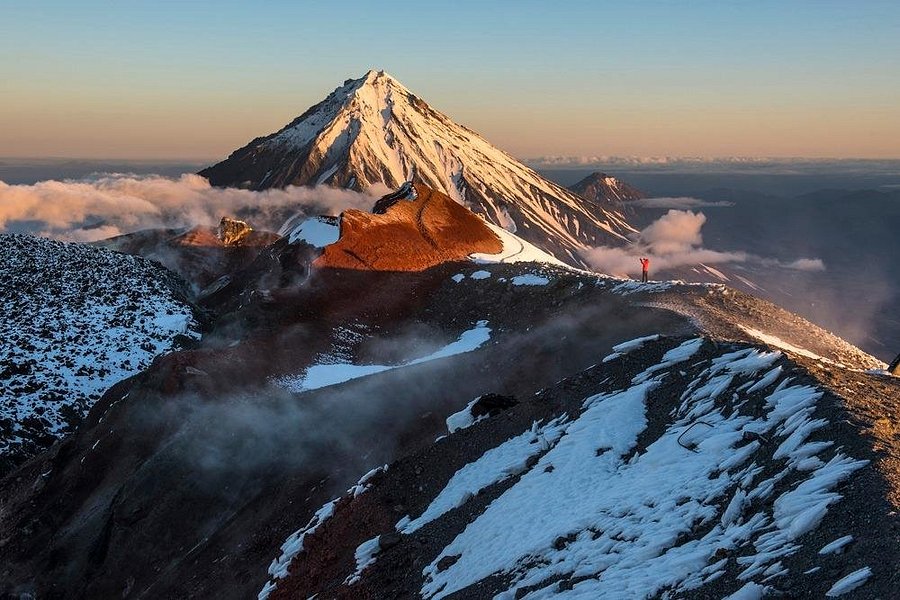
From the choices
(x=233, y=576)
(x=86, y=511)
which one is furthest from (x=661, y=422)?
(x=86, y=511)

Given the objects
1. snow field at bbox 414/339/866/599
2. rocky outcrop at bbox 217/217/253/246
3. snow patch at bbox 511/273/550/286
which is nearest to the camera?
snow field at bbox 414/339/866/599

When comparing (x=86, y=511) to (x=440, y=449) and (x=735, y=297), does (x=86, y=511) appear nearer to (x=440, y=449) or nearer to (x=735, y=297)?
(x=440, y=449)

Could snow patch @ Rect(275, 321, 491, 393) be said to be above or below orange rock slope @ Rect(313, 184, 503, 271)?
below

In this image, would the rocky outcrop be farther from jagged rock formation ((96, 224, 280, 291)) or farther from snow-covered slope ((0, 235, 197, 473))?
snow-covered slope ((0, 235, 197, 473))

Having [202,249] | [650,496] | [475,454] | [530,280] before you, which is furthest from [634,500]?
[202,249]

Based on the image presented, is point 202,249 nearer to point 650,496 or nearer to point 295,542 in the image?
point 295,542

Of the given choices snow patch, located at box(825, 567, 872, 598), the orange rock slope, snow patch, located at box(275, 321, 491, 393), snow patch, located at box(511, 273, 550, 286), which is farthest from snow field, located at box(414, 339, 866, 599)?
the orange rock slope

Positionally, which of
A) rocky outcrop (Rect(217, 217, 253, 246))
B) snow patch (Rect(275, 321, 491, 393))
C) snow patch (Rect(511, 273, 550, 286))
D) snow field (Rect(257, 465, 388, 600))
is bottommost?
snow field (Rect(257, 465, 388, 600))
